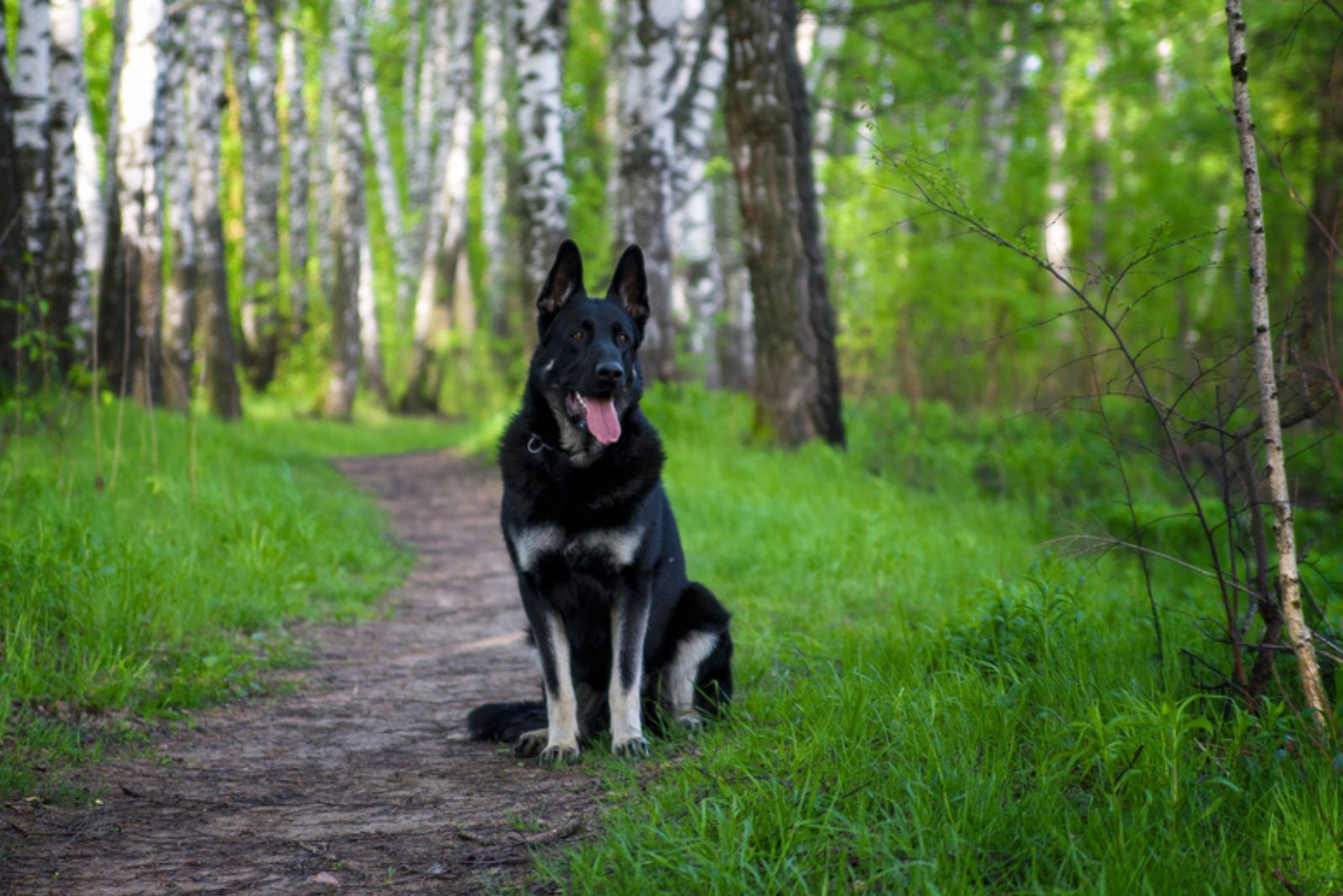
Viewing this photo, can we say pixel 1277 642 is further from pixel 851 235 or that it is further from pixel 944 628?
pixel 851 235

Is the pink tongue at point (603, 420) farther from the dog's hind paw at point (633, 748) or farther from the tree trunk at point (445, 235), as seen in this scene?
the tree trunk at point (445, 235)

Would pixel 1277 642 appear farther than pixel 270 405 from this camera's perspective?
No

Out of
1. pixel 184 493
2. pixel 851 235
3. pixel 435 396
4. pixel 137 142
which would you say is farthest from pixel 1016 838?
pixel 435 396

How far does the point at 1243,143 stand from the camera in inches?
114

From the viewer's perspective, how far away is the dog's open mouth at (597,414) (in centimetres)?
427

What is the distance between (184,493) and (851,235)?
1227cm

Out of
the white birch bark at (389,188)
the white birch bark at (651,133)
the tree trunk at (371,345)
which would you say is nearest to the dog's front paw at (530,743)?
the white birch bark at (651,133)

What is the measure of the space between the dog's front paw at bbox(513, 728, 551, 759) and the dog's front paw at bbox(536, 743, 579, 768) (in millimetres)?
146

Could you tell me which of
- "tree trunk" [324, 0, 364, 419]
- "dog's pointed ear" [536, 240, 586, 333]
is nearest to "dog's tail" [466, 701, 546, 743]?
"dog's pointed ear" [536, 240, 586, 333]

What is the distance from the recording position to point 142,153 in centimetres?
1116

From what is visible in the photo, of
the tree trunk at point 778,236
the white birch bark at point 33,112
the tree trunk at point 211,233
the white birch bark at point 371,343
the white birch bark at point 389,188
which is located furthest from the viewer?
the white birch bark at point 389,188

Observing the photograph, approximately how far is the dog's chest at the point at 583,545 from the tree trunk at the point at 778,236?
22.4ft

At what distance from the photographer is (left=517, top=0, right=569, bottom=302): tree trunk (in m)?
13.1

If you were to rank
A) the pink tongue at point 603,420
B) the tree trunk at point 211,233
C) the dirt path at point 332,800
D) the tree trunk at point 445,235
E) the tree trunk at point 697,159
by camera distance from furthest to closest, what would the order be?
1. the tree trunk at point 445,235
2. the tree trunk at point 697,159
3. the tree trunk at point 211,233
4. the pink tongue at point 603,420
5. the dirt path at point 332,800
